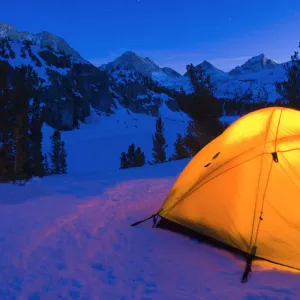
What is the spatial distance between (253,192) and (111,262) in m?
2.61

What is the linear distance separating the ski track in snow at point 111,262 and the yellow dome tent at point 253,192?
0.36 m

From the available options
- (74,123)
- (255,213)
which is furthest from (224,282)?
(74,123)

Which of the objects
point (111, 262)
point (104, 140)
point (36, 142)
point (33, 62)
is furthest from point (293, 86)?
point (33, 62)

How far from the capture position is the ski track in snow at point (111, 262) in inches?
158

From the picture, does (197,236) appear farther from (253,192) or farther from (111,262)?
(111,262)

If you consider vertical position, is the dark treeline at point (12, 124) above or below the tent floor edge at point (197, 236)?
above

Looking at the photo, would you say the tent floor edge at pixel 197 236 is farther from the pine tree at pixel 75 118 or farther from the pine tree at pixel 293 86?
the pine tree at pixel 75 118

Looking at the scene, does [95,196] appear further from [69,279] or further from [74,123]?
[74,123]

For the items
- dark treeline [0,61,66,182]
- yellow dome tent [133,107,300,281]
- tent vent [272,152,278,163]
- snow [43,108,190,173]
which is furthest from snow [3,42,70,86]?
tent vent [272,152,278,163]

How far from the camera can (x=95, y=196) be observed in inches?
397

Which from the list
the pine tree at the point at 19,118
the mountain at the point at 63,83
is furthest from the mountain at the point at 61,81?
the pine tree at the point at 19,118

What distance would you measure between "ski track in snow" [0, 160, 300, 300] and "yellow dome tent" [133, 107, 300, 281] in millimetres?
355

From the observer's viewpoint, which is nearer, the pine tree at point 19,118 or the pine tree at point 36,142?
the pine tree at point 19,118

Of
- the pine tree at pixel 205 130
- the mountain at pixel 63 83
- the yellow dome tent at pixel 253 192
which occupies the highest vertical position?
the mountain at pixel 63 83
